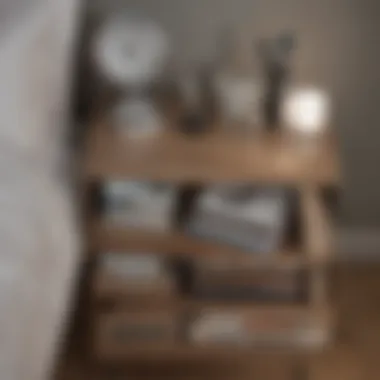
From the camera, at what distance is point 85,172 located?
2.27m

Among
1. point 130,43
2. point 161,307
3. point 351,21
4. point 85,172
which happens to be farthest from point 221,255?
point 351,21

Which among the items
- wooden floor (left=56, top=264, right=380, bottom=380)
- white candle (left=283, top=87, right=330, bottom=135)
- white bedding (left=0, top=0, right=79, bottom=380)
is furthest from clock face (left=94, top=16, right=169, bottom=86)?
wooden floor (left=56, top=264, right=380, bottom=380)

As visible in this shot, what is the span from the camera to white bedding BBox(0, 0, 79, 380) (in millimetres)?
1938

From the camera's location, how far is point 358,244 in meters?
2.88

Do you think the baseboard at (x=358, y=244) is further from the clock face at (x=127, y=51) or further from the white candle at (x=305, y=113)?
the clock face at (x=127, y=51)

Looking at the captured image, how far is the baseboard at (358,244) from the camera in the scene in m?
2.88

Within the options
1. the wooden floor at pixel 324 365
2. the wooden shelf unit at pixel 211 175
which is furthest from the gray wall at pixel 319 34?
the wooden floor at pixel 324 365

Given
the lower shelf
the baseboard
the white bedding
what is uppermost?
the white bedding

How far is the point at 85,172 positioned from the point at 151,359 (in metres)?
0.49

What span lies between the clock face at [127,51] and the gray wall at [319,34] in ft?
0.56

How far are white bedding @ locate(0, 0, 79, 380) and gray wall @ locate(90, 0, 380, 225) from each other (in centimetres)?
37

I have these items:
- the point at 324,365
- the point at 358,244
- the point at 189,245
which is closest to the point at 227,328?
the point at 189,245

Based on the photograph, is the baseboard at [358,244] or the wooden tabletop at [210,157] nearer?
the wooden tabletop at [210,157]

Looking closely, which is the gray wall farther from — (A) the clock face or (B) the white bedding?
(B) the white bedding
